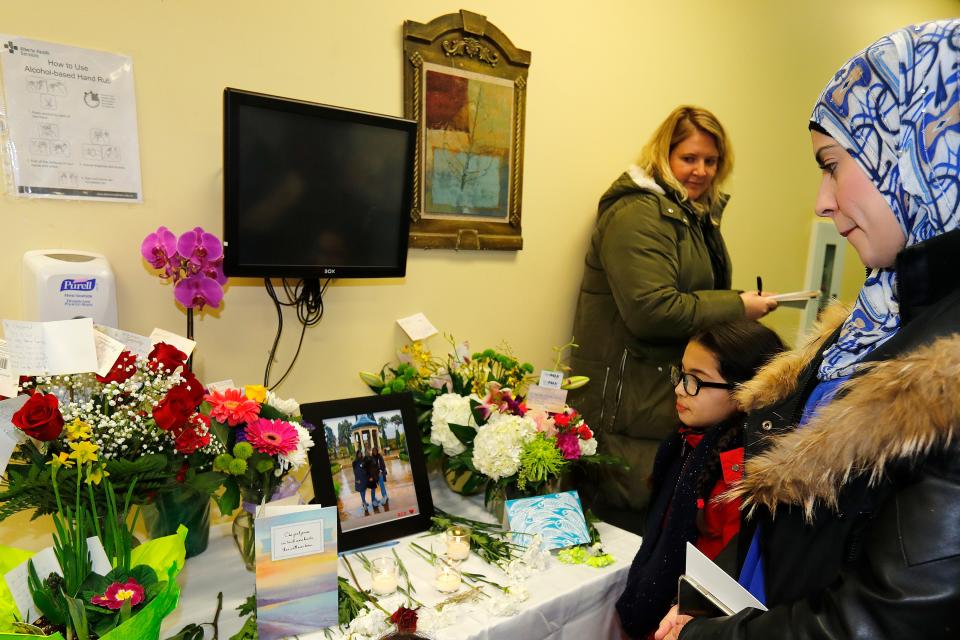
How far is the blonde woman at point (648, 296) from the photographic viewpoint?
2094 millimetres

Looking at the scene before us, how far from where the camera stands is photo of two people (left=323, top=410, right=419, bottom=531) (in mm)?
1453

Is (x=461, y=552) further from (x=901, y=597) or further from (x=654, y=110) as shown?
(x=654, y=110)

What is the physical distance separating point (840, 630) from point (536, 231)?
1.79 meters

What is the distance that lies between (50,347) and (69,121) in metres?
0.65

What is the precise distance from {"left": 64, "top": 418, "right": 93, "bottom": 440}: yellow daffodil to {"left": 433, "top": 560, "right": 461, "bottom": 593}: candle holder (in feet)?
2.37

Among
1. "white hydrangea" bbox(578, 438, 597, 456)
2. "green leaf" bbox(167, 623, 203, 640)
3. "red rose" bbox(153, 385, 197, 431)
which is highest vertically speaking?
"red rose" bbox(153, 385, 197, 431)

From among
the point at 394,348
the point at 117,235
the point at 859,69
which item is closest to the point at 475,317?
the point at 394,348

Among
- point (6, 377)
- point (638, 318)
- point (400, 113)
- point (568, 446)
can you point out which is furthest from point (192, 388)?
point (638, 318)

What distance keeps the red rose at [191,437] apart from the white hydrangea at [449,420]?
25.4 inches

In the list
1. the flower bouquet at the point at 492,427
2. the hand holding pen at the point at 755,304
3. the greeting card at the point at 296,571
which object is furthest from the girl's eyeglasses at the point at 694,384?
the greeting card at the point at 296,571

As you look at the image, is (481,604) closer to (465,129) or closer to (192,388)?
(192,388)

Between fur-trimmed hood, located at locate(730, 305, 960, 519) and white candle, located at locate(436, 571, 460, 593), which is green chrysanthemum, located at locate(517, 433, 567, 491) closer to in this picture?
white candle, located at locate(436, 571, 460, 593)

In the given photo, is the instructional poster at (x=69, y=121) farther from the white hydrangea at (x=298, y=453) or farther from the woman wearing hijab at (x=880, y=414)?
the woman wearing hijab at (x=880, y=414)

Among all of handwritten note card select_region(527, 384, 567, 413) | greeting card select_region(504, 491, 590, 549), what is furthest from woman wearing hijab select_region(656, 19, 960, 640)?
handwritten note card select_region(527, 384, 567, 413)
